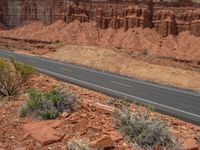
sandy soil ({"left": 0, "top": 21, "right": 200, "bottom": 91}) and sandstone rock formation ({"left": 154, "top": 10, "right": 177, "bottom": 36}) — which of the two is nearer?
sandy soil ({"left": 0, "top": 21, "right": 200, "bottom": 91})

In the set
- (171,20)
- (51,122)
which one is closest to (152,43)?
(171,20)

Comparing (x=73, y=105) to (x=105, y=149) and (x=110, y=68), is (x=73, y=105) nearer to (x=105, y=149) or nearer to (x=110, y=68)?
(x=105, y=149)

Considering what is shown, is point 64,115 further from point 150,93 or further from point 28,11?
point 28,11

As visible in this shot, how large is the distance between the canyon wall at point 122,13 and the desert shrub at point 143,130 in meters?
51.5

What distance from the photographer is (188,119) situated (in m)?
18.1

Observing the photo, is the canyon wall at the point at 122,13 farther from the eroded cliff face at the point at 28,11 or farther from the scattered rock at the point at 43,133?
the scattered rock at the point at 43,133

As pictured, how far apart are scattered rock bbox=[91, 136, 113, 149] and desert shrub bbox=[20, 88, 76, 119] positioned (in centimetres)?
210

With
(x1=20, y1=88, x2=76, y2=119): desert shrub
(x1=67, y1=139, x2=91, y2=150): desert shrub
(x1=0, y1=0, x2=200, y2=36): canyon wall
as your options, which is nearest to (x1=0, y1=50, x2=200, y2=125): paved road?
(x1=20, y1=88, x2=76, y2=119): desert shrub

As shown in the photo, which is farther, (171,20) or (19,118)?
(171,20)

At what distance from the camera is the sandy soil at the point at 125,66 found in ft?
113

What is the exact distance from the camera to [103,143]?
8.38m

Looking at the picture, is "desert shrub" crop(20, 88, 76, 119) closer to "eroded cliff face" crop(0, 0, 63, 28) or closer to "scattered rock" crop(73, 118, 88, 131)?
"scattered rock" crop(73, 118, 88, 131)

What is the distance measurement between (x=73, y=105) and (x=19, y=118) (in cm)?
144

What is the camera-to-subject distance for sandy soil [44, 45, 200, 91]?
34.3 m
